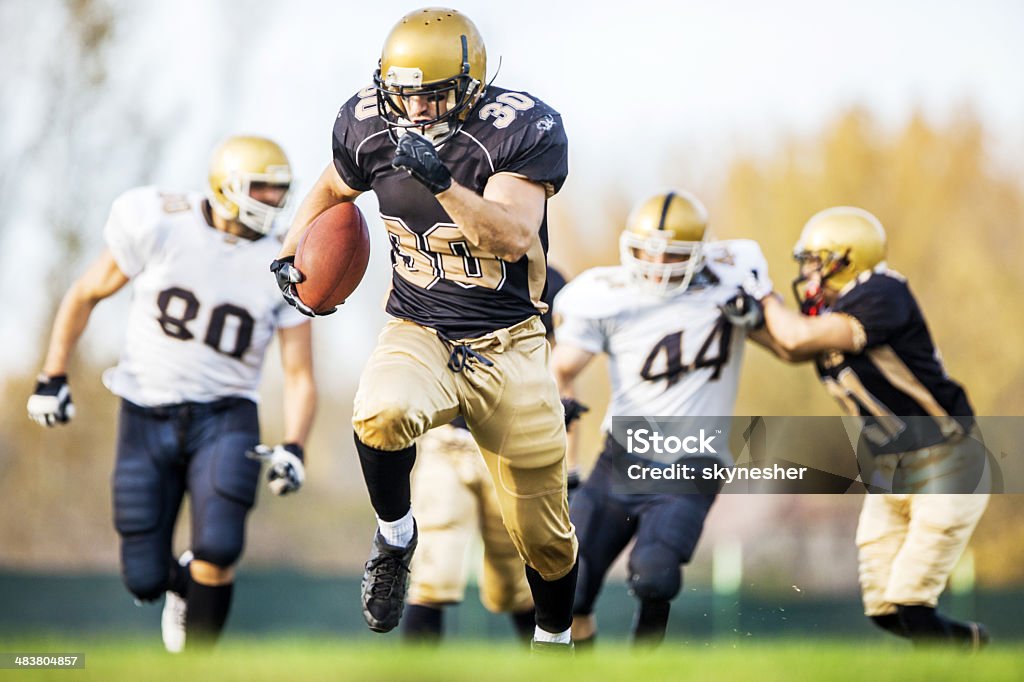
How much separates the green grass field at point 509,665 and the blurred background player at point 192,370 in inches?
24.4

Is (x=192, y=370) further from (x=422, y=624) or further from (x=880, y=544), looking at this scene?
(x=880, y=544)

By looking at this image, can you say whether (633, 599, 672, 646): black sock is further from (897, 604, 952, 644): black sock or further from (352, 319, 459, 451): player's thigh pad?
(352, 319, 459, 451): player's thigh pad

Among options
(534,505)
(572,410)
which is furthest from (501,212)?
(572,410)

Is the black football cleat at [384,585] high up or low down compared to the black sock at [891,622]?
up

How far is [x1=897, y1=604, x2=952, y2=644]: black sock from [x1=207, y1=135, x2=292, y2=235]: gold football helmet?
2776mm

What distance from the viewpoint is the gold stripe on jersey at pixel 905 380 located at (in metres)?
4.94

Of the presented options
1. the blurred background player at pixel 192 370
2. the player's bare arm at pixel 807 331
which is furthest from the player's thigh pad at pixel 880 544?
the blurred background player at pixel 192 370

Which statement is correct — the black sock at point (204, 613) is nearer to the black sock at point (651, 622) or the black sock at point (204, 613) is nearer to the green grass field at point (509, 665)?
the green grass field at point (509, 665)

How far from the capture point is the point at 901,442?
16.3 feet

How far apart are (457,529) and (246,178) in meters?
1.51

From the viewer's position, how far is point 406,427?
3041 millimetres

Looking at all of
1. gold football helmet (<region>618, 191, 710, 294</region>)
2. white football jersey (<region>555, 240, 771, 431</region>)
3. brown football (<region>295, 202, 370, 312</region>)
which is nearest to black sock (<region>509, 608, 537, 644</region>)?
white football jersey (<region>555, 240, 771, 431</region>)

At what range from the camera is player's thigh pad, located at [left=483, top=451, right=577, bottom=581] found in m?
3.41

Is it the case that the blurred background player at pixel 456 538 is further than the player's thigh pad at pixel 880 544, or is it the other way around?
the player's thigh pad at pixel 880 544
